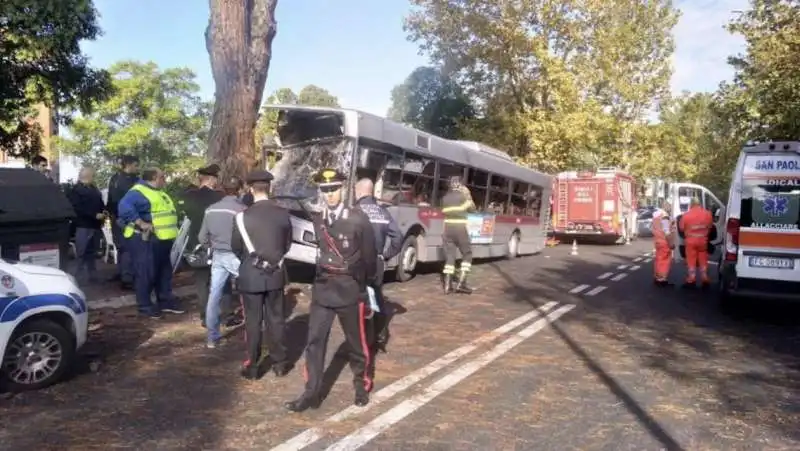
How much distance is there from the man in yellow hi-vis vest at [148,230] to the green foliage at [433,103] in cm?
2911

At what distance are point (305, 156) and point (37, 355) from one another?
21.2 feet

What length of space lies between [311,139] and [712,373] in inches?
288

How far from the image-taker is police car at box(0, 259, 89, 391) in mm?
5250

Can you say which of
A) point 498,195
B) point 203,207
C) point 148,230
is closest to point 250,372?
point 148,230

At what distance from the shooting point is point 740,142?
2445 centimetres

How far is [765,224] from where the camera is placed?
9.42 metres

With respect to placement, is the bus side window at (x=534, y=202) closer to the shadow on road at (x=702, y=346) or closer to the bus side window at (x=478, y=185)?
the bus side window at (x=478, y=185)

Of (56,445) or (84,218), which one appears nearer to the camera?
(56,445)

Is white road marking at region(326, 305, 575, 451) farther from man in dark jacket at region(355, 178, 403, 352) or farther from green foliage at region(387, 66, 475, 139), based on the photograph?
green foliage at region(387, 66, 475, 139)

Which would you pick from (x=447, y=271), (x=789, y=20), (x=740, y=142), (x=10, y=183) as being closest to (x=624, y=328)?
(x=447, y=271)

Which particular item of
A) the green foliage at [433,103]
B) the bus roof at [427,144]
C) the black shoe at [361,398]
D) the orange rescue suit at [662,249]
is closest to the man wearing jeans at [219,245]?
the black shoe at [361,398]

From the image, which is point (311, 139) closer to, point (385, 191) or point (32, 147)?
point (385, 191)

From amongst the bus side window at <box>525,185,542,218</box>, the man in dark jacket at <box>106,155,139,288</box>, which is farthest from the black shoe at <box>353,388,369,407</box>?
the bus side window at <box>525,185,542,218</box>

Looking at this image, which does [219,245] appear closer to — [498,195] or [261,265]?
[261,265]
